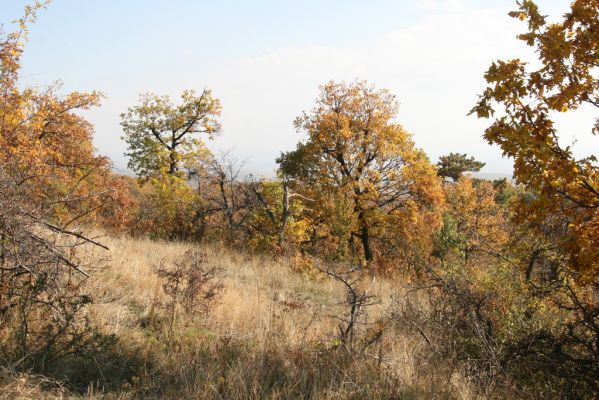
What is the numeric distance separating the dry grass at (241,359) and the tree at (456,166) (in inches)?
1444

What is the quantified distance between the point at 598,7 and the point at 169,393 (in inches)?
207

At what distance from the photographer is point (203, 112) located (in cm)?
3052

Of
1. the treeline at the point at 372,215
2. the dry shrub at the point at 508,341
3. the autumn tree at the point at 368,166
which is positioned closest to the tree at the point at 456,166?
the treeline at the point at 372,215

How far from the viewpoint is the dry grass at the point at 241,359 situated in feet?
12.2

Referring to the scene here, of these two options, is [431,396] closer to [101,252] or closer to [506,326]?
[506,326]

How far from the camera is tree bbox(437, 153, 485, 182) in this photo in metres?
40.3

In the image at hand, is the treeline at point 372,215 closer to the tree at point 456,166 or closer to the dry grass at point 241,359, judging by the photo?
the dry grass at point 241,359

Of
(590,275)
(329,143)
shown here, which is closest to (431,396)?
(590,275)

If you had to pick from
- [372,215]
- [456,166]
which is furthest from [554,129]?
[456,166]

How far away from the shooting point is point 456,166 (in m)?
40.3

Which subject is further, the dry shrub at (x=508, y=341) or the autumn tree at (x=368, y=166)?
the autumn tree at (x=368, y=166)

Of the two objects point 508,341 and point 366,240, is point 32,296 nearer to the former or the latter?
point 508,341

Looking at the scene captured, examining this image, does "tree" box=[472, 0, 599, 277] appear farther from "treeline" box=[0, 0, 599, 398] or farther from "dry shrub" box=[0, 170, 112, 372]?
"dry shrub" box=[0, 170, 112, 372]

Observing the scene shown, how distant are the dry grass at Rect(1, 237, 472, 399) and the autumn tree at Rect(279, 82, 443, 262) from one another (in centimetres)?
1523
